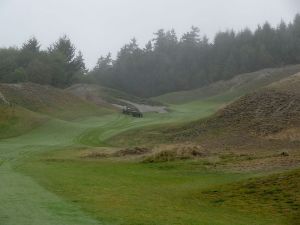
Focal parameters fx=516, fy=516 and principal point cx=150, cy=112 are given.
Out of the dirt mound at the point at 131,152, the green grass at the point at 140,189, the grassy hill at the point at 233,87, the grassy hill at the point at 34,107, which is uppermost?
the grassy hill at the point at 233,87

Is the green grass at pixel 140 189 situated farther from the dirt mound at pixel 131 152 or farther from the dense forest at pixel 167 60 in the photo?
the dense forest at pixel 167 60

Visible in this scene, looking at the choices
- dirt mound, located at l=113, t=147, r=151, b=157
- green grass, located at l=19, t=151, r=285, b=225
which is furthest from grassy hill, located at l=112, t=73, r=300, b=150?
green grass, located at l=19, t=151, r=285, b=225

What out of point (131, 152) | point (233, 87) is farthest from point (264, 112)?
point (233, 87)

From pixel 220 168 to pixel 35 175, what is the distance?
31.1 ft

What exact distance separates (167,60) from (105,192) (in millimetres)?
141972

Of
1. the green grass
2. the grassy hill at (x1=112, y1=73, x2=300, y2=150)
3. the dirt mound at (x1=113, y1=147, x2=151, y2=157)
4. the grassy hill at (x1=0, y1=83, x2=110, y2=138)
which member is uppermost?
the grassy hill at (x1=0, y1=83, x2=110, y2=138)

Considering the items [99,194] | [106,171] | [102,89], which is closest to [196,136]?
[106,171]

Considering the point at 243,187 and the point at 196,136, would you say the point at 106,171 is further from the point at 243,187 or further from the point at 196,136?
the point at 196,136

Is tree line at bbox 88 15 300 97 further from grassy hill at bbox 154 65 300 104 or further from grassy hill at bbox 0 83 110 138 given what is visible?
grassy hill at bbox 0 83 110 138

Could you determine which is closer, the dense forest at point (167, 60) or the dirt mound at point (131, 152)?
the dirt mound at point (131, 152)

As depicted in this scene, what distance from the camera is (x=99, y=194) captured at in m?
18.4

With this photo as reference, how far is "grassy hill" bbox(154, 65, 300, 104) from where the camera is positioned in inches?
3625

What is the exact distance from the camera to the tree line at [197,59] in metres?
134

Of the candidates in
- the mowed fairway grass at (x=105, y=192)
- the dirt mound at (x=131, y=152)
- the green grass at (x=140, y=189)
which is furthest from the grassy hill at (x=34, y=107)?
the green grass at (x=140, y=189)
